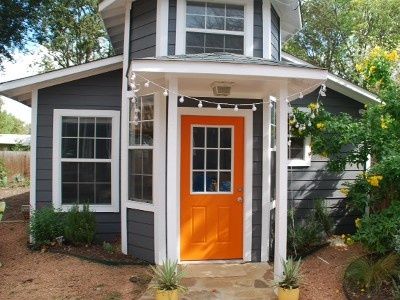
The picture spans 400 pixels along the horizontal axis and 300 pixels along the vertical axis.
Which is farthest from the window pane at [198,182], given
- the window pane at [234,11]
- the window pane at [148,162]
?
the window pane at [234,11]

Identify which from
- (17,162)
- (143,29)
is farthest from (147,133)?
(17,162)

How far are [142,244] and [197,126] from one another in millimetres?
2010

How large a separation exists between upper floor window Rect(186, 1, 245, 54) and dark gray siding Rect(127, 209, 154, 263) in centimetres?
257

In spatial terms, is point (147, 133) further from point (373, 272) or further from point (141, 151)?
point (373, 272)

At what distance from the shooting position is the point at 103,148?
269 inches

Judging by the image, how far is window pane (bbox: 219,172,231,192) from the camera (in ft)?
18.6

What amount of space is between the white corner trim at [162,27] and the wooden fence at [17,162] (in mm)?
16063

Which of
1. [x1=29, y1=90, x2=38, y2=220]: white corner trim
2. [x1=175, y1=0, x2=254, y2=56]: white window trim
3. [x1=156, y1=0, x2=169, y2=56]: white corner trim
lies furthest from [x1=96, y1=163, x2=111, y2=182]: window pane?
[x1=175, y1=0, x2=254, y2=56]: white window trim

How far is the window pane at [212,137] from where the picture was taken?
18.5ft

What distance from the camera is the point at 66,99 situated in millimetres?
6668

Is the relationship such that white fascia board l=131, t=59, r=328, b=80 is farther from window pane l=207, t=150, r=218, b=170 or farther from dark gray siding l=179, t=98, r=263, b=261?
window pane l=207, t=150, r=218, b=170

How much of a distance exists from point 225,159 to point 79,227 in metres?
2.76

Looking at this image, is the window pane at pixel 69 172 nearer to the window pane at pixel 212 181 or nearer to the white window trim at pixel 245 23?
the window pane at pixel 212 181

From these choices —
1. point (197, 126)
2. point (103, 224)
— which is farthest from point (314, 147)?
point (103, 224)
